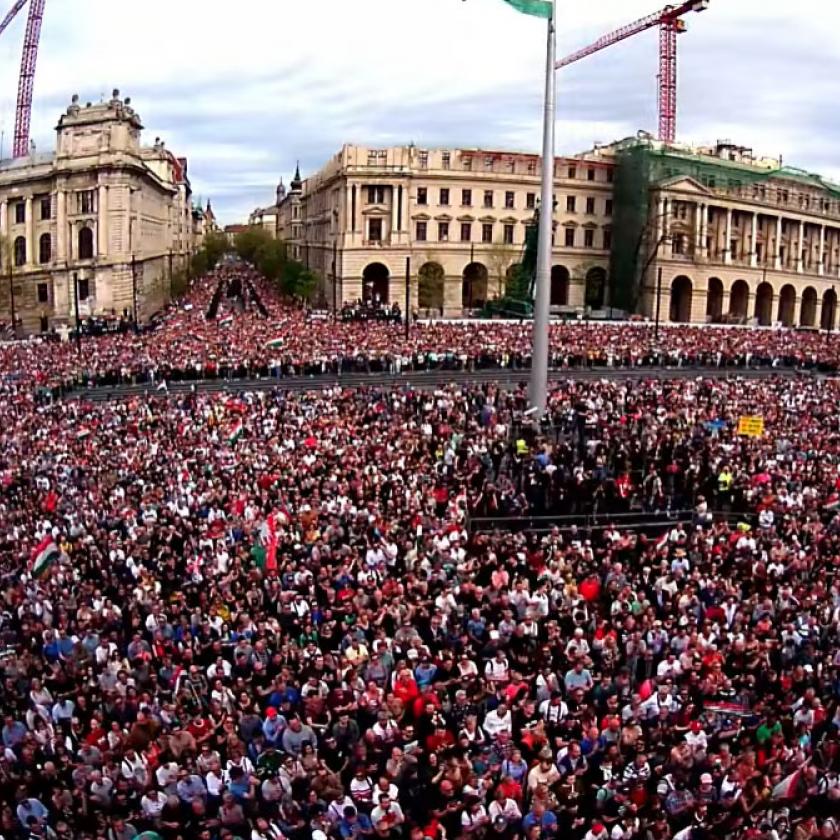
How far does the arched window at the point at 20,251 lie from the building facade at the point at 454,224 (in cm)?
2312

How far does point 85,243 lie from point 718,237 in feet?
158

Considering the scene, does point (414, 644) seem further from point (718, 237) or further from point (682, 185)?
point (718, 237)

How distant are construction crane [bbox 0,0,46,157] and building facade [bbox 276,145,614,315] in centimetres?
4220

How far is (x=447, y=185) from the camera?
2901 inches

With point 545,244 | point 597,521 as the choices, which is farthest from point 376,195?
point 597,521

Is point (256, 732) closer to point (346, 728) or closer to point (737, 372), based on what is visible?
point (346, 728)

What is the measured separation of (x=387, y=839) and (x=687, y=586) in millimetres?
6590

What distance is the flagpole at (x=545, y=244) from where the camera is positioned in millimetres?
23656

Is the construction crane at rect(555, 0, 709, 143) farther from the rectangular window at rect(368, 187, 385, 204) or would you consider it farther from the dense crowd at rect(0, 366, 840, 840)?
the dense crowd at rect(0, 366, 840, 840)

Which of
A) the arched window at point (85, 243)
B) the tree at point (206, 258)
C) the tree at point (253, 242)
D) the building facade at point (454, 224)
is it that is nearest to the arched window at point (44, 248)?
the arched window at point (85, 243)

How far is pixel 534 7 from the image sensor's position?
75.9ft

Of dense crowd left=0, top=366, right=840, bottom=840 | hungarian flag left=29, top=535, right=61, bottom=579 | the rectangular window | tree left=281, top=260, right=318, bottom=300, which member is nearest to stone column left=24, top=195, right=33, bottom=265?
tree left=281, top=260, right=318, bottom=300

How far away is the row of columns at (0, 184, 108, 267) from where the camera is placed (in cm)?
6731

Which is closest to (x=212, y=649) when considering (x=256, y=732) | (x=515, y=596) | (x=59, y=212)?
(x=256, y=732)
